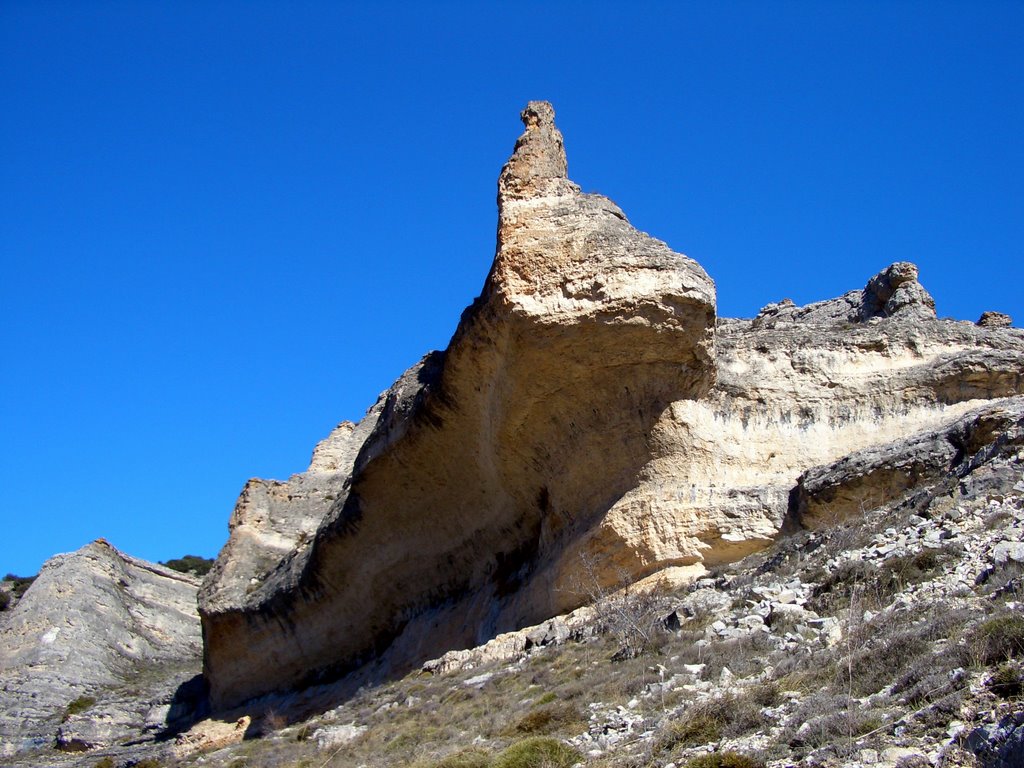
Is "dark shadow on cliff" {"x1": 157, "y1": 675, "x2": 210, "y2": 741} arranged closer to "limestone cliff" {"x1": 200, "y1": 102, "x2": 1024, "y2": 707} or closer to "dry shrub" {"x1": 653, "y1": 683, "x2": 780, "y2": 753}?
"limestone cliff" {"x1": 200, "y1": 102, "x2": 1024, "y2": 707}

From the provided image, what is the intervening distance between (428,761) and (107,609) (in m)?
29.5

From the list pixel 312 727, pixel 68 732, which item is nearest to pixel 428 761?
pixel 312 727

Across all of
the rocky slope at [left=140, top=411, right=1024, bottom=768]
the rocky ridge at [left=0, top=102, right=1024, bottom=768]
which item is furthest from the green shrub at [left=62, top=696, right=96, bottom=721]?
the rocky slope at [left=140, top=411, right=1024, bottom=768]

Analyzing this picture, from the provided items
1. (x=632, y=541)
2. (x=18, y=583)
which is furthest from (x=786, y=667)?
(x=18, y=583)

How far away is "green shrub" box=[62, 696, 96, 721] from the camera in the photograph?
29.6m

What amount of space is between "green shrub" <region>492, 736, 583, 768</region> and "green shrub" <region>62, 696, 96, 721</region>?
2259cm

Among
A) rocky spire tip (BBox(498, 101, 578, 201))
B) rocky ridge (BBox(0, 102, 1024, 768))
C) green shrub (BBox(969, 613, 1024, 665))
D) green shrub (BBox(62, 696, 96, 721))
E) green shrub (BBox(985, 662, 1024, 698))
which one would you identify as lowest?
green shrub (BBox(985, 662, 1024, 698))

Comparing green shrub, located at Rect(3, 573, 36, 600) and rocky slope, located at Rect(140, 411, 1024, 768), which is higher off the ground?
green shrub, located at Rect(3, 573, 36, 600)

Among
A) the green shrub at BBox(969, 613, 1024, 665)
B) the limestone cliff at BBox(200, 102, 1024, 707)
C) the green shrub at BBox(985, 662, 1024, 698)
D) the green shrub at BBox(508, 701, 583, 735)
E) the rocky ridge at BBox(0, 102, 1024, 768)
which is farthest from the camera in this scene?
the limestone cliff at BBox(200, 102, 1024, 707)

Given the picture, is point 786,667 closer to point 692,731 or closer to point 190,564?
point 692,731

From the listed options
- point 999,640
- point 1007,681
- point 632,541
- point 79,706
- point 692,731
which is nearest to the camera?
point 1007,681

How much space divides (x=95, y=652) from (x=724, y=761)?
30786mm

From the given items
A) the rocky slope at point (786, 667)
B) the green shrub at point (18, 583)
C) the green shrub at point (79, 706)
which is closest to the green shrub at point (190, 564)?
the green shrub at point (18, 583)

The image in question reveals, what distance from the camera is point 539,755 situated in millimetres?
9469
